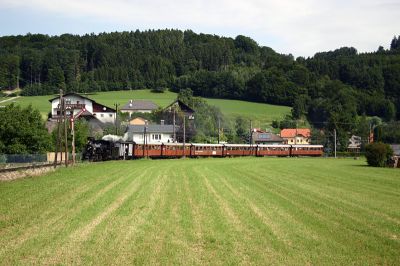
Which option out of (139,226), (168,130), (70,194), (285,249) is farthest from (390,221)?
(168,130)

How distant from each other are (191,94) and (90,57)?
159 feet

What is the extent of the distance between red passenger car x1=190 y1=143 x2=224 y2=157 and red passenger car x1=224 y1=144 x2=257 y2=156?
126 cm

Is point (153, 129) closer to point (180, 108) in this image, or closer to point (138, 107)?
point (180, 108)

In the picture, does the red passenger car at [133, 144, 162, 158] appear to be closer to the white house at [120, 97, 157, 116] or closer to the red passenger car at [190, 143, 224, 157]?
the red passenger car at [190, 143, 224, 157]

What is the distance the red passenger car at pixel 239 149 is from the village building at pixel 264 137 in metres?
36.5

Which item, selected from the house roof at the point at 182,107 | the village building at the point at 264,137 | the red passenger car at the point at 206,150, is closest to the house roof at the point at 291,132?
the village building at the point at 264,137

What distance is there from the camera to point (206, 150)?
86.8 meters

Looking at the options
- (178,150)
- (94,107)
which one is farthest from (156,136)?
(178,150)

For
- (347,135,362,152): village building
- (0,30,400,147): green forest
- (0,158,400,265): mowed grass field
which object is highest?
(0,30,400,147): green forest

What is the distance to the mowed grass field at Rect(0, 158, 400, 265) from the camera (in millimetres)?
10844

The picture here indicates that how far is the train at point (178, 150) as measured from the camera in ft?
221

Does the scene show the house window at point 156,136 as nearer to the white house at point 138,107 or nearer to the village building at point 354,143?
the white house at point 138,107

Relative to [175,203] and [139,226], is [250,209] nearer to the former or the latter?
[175,203]

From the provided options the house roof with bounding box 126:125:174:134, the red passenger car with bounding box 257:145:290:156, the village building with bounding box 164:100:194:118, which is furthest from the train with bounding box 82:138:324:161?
the village building with bounding box 164:100:194:118
